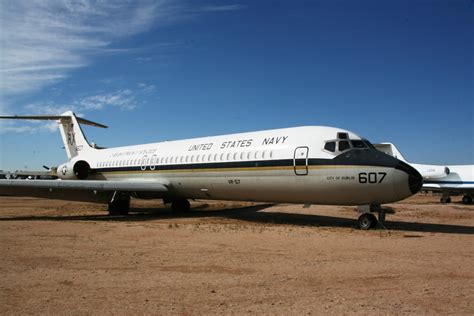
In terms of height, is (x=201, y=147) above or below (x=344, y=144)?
above

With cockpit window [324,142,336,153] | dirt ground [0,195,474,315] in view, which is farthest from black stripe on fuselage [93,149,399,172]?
dirt ground [0,195,474,315]

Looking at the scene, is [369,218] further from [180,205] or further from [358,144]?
[180,205]

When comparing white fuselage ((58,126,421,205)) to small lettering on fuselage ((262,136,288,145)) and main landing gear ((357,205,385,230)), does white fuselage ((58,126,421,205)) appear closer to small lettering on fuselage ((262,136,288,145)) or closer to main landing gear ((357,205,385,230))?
small lettering on fuselage ((262,136,288,145))

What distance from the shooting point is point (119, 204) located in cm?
1880

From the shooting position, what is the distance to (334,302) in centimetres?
502

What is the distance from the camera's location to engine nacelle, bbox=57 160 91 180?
2386cm

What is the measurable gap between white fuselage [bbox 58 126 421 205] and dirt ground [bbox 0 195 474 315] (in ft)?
5.44

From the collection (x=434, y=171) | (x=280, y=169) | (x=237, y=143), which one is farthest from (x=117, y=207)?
(x=434, y=171)

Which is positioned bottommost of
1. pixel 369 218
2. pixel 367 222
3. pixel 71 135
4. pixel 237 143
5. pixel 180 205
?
pixel 367 222

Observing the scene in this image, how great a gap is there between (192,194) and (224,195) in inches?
85.2

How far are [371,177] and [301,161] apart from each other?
235 cm

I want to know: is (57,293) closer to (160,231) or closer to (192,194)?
(160,231)

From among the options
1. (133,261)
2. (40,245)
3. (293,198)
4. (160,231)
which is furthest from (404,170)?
(40,245)

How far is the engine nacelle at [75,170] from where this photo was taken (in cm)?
2386
